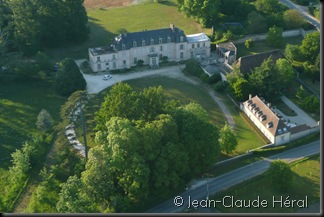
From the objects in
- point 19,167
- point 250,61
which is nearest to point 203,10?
point 250,61

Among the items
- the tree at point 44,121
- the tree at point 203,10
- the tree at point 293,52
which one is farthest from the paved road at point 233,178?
the tree at point 203,10

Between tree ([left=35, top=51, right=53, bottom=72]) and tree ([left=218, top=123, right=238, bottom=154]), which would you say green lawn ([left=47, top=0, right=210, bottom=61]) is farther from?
tree ([left=218, top=123, right=238, bottom=154])

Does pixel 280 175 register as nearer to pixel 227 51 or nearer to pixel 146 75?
pixel 146 75

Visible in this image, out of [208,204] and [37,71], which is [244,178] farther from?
[37,71]

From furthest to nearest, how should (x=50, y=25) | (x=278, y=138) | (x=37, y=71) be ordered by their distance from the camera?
(x=50, y=25) < (x=37, y=71) < (x=278, y=138)

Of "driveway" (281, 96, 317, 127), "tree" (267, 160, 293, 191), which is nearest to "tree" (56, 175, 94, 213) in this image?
"tree" (267, 160, 293, 191)

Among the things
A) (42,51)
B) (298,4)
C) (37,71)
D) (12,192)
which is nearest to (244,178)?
(12,192)

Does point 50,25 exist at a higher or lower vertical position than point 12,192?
higher
